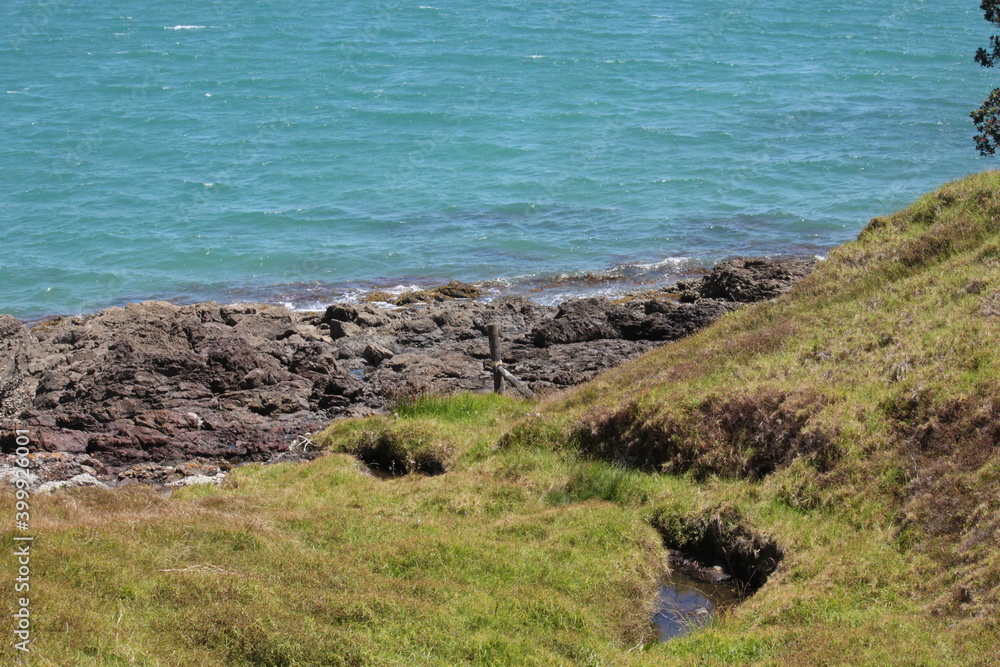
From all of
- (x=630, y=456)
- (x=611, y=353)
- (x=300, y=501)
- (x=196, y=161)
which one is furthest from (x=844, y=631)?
(x=196, y=161)

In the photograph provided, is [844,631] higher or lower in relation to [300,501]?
higher

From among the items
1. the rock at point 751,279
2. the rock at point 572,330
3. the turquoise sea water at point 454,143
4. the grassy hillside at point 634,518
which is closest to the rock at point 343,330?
the rock at point 572,330

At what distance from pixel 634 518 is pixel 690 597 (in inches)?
53.8

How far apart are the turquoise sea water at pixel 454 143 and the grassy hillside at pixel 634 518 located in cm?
1602

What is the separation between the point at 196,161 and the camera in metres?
46.2

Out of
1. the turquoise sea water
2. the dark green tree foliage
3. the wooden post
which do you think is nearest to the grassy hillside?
the dark green tree foliage

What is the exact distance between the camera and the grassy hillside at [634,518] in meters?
8.16

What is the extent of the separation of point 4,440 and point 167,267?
17929 millimetres

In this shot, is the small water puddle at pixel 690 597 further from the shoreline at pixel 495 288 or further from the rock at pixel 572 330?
the shoreline at pixel 495 288

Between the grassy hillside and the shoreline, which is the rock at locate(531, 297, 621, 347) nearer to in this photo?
the shoreline

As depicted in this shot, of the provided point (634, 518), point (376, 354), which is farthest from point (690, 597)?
point (376, 354)

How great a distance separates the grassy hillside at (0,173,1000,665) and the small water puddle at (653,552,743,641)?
0.71 ft

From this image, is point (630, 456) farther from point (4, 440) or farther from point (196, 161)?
point (196, 161)

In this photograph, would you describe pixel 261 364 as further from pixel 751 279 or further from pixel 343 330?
pixel 751 279
